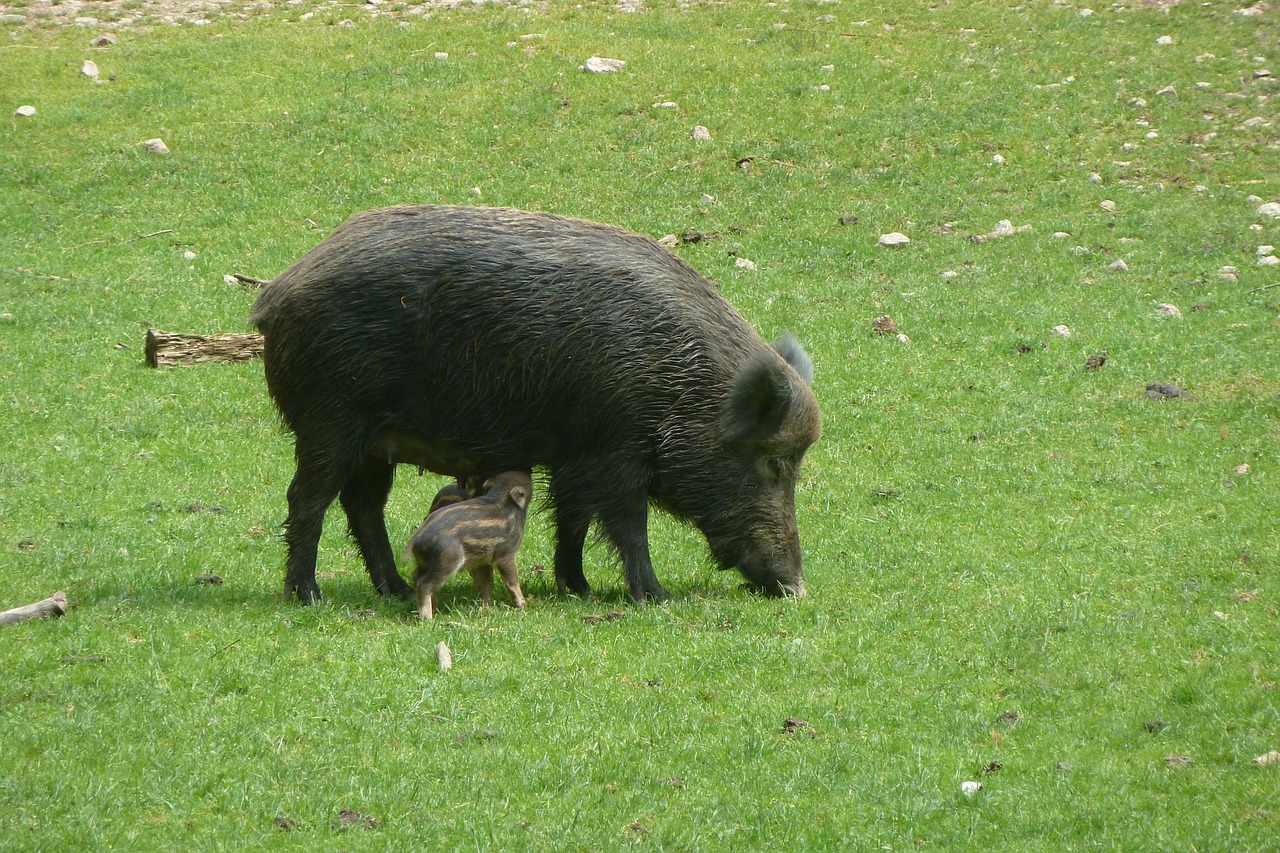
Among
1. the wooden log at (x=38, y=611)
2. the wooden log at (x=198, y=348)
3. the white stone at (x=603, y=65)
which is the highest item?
the wooden log at (x=38, y=611)

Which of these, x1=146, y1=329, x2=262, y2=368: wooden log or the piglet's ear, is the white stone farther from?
the piglet's ear

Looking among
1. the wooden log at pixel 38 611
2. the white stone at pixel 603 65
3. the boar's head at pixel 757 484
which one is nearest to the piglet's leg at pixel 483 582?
the boar's head at pixel 757 484

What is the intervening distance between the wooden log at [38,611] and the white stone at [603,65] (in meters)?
17.6

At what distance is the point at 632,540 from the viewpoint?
32.5 ft

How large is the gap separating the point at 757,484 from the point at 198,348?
26.5 feet

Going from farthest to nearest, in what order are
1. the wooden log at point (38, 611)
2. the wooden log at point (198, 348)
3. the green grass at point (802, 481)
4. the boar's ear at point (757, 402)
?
the wooden log at point (198, 348)
the boar's ear at point (757, 402)
the wooden log at point (38, 611)
the green grass at point (802, 481)

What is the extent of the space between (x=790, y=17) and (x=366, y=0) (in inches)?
331

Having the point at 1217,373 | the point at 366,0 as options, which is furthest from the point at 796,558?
the point at 366,0

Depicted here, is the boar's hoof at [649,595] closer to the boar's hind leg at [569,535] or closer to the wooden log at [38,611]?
the boar's hind leg at [569,535]

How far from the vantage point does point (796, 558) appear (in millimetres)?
10211

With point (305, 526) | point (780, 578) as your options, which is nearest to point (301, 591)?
point (305, 526)

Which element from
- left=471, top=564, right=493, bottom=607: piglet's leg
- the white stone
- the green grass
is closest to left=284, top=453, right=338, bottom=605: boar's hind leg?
the green grass

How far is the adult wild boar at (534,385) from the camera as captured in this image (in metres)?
9.46

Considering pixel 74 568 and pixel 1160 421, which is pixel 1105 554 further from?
pixel 74 568
